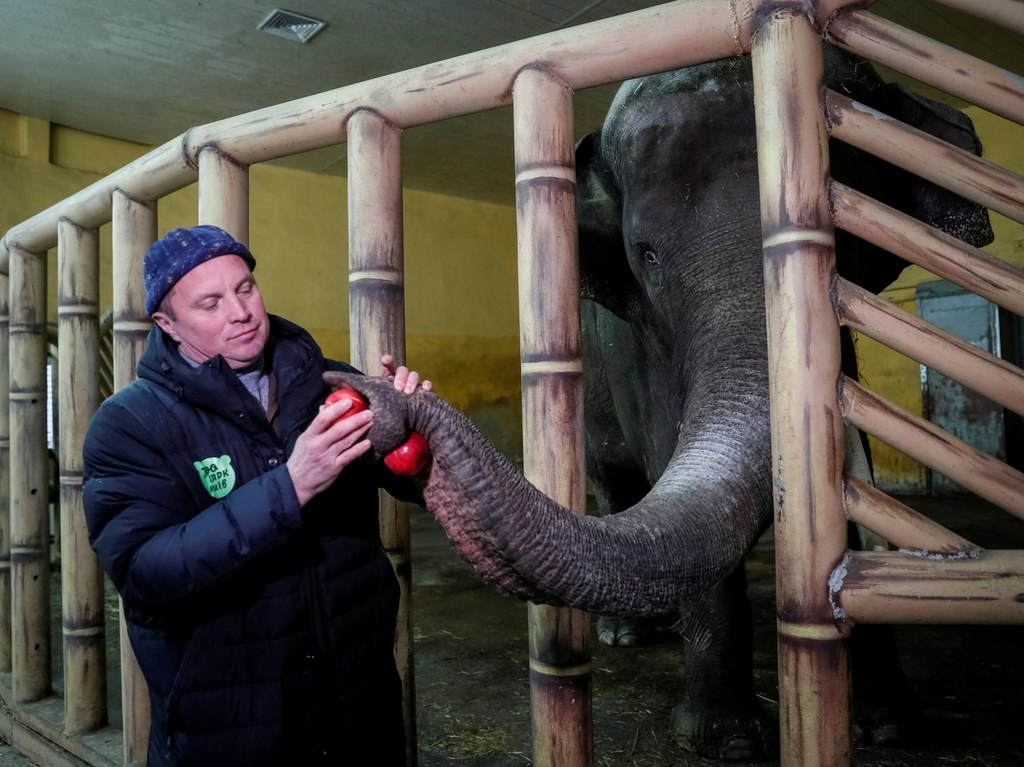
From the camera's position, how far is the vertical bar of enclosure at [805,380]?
1412 mm

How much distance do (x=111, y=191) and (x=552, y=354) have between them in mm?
1561

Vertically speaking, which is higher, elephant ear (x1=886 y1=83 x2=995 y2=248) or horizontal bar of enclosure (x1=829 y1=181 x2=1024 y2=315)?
elephant ear (x1=886 y1=83 x2=995 y2=248)

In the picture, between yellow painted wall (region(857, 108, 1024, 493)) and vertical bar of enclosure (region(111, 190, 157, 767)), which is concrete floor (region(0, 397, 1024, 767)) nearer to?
vertical bar of enclosure (region(111, 190, 157, 767))

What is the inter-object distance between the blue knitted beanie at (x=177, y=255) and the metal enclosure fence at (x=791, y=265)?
1.38 ft

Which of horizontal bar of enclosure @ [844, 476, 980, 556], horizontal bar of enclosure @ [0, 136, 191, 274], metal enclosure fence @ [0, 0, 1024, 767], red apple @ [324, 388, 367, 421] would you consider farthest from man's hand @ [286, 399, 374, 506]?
horizontal bar of enclosure @ [0, 136, 191, 274]

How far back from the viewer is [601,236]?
2.78 metres

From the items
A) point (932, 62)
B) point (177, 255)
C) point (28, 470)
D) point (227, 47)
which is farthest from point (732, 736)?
point (227, 47)

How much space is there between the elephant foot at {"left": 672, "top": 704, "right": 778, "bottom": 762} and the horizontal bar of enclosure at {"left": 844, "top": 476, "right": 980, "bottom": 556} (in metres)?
1.21

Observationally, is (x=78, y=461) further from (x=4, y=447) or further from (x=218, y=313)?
(x=218, y=313)

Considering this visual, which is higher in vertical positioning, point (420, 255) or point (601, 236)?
point (420, 255)

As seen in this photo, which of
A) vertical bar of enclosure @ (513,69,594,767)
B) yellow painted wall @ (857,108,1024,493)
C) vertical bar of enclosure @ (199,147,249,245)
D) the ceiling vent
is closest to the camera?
vertical bar of enclosure @ (513,69,594,767)

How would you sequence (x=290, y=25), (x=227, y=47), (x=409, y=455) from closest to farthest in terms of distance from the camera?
(x=409, y=455) → (x=290, y=25) → (x=227, y=47)

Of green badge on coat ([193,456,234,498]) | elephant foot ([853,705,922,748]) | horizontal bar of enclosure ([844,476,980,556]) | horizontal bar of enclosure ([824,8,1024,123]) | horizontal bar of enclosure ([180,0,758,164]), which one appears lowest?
elephant foot ([853,705,922,748])

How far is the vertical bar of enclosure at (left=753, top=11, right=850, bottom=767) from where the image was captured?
4.63 ft
